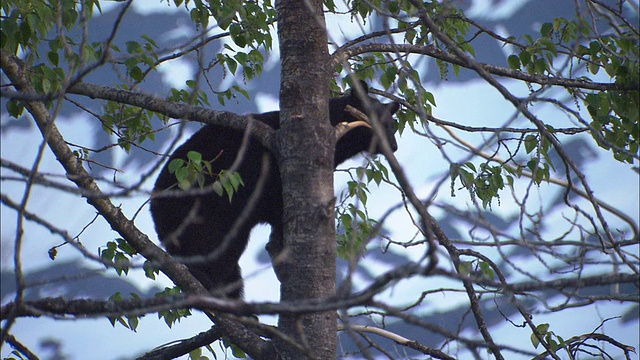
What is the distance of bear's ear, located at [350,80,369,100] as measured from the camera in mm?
1095

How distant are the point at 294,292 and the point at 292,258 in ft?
0.30

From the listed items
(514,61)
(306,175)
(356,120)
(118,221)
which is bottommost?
(118,221)

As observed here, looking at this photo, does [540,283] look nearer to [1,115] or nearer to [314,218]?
[314,218]

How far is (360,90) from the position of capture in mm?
1103

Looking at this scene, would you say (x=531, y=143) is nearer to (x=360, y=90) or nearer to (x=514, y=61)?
(x=514, y=61)

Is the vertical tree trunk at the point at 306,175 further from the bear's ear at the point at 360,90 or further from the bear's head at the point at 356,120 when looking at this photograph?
the bear's head at the point at 356,120

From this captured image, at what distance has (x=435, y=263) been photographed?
97 cm

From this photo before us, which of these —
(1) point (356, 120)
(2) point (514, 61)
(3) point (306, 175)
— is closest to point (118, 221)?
(3) point (306, 175)

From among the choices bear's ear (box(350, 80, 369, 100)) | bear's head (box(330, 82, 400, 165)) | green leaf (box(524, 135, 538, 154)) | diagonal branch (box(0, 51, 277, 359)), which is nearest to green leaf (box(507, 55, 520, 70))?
green leaf (box(524, 135, 538, 154))

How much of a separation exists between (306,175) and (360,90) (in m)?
0.77

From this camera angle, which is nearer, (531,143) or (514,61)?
(514,61)

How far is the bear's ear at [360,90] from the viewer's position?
3.59ft

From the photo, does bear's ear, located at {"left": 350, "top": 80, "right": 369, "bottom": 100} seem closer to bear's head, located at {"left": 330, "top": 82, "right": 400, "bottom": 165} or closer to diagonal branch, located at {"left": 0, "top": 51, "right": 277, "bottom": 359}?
bear's head, located at {"left": 330, "top": 82, "right": 400, "bottom": 165}

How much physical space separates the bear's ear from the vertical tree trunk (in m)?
0.18
